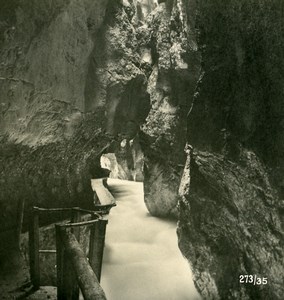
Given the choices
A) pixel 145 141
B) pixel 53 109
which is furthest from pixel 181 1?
pixel 53 109

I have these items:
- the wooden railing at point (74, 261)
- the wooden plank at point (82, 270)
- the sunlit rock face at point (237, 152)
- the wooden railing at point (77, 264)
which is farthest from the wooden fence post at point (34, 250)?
the sunlit rock face at point (237, 152)

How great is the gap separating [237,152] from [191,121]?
160 cm

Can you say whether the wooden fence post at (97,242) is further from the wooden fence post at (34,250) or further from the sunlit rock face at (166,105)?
the sunlit rock face at (166,105)

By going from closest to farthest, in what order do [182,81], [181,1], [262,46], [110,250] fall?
[262,46] < [110,250] < [181,1] < [182,81]

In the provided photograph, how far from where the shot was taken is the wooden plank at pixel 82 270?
2.20m

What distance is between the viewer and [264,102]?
453cm

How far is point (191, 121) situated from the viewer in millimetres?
6484

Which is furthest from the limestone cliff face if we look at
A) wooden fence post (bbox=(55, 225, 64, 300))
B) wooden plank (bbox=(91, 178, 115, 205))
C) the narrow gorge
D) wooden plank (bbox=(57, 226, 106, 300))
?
wooden plank (bbox=(57, 226, 106, 300))

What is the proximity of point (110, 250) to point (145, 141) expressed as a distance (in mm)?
4207

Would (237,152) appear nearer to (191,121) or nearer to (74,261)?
(191,121)

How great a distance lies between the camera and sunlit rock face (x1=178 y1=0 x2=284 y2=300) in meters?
4.38

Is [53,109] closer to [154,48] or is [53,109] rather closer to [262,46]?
[262,46]

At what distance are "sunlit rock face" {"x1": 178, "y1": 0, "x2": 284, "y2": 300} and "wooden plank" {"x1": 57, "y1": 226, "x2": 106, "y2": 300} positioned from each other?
2644 millimetres

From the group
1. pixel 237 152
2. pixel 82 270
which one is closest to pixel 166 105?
pixel 237 152
